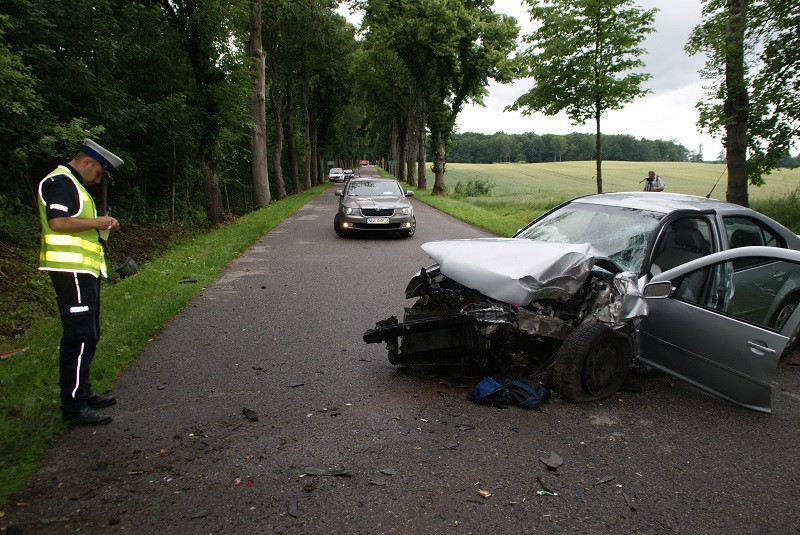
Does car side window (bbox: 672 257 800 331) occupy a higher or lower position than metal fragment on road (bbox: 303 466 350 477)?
higher

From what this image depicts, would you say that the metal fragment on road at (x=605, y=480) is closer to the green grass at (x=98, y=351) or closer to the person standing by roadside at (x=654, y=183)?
the green grass at (x=98, y=351)

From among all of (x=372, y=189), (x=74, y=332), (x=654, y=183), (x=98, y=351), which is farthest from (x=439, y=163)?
(x=74, y=332)

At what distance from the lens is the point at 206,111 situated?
13289 mm

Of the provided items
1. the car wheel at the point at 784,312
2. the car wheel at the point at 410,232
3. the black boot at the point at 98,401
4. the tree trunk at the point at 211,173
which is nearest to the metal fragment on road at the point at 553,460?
the car wheel at the point at 784,312

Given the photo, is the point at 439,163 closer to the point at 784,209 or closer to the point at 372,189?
the point at 372,189

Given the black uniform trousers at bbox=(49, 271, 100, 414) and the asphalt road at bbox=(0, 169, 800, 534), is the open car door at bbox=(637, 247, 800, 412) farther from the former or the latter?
the black uniform trousers at bbox=(49, 271, 100, 414)

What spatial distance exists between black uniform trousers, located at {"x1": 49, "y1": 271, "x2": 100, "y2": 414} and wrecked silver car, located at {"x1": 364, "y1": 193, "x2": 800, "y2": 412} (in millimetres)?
2169

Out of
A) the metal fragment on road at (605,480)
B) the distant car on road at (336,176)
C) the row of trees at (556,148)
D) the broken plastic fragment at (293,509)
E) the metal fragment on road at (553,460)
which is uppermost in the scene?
the row of trees at (556,148)

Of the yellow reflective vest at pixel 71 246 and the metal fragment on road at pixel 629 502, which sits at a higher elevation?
the yellow reflective vest at pixel 71 246

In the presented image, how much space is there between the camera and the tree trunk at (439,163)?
29609 millimetres

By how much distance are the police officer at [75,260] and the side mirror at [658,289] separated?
4006mm

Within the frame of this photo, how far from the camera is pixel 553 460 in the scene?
3.06 m

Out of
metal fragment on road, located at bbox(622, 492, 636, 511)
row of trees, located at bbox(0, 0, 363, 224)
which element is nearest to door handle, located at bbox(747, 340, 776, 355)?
metal fragment on road, located at bbox(622, 492, 636, 511)

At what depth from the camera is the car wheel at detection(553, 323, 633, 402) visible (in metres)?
3.67
